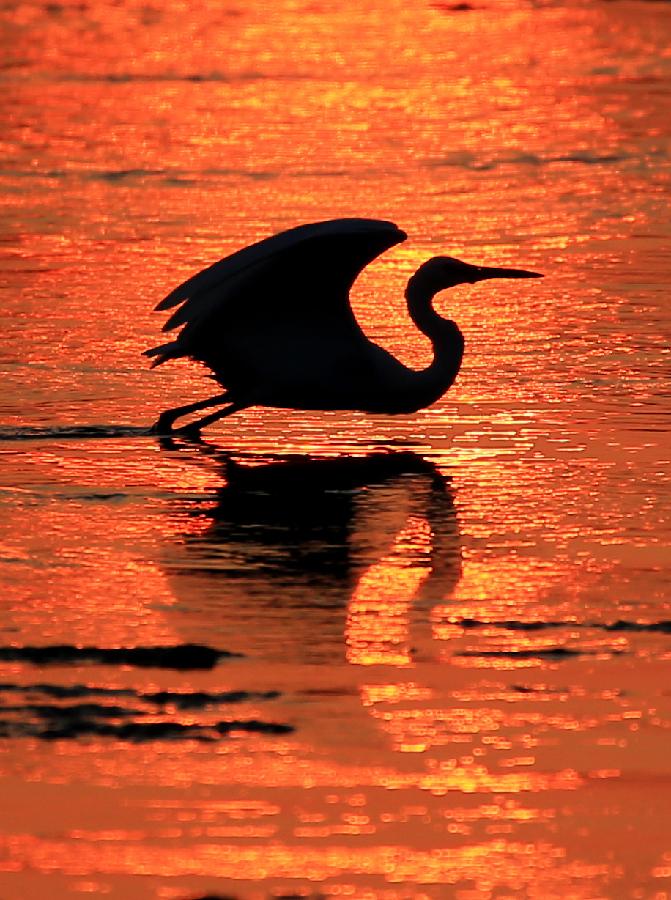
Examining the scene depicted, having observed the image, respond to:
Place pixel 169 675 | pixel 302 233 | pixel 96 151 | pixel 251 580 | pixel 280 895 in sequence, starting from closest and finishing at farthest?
pixel 280 895, pixel 169 675, pixel 251 580, pixel 302 233, pixel 96 151

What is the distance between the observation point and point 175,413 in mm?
14555

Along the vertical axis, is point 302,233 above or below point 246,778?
above

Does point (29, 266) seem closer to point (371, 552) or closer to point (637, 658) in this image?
point (371, 552)

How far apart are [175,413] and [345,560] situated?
3.13 metres

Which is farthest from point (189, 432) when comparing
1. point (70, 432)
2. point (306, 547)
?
point (306, 547)

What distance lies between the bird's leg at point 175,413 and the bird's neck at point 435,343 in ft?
3.85

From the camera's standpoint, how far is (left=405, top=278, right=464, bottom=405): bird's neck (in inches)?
572

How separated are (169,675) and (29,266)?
434 inches

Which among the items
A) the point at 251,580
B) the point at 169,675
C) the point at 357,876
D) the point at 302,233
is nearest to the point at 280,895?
the point at 357,876

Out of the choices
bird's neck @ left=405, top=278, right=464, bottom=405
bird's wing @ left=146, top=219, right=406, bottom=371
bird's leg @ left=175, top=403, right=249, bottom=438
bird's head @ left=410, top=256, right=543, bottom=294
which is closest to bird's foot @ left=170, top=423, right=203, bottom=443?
bird's leg @ left=175, top=403, right=249, bottom=438

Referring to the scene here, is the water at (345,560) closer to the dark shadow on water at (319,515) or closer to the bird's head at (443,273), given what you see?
the dark shadow on water at (319,515)

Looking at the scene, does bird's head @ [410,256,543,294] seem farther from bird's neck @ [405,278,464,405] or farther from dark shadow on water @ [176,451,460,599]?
dark shadow on water @ [176,451,460,599]

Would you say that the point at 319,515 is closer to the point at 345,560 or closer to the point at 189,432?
the point at 345,560

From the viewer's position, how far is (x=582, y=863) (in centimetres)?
778
